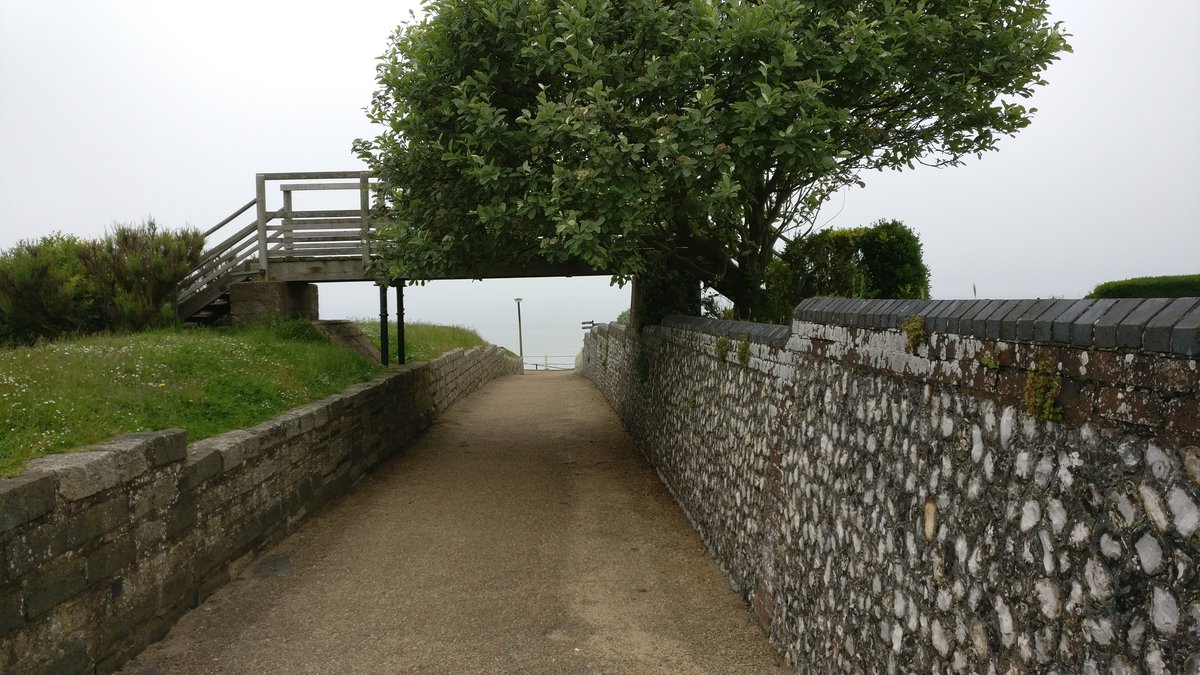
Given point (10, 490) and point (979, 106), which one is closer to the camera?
point (10, 490)

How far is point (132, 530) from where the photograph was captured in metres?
5.26

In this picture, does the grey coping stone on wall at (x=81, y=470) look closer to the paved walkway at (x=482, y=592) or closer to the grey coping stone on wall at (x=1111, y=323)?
the paved walkway at (x=482, y=592)

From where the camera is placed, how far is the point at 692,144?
809 centimetres

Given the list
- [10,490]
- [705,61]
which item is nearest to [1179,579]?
[10,490]

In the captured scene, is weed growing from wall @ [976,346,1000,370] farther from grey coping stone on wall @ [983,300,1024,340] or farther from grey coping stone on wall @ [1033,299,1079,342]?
grey coping stone on wall @ [1033,299,1079,342]

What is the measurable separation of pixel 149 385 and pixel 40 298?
601 cm

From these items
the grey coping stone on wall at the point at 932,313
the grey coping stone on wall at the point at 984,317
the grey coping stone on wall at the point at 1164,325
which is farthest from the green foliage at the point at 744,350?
the grey coping stone on wall at the point at 1164,325

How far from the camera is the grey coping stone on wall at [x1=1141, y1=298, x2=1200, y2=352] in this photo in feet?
6.48

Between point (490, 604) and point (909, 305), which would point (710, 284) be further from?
point (909, 305)

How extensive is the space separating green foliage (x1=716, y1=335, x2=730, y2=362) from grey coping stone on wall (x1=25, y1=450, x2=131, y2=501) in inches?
184

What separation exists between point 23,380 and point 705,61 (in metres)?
6.65

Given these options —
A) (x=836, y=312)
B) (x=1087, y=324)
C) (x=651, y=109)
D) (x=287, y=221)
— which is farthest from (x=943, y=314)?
(x=287, y=221)

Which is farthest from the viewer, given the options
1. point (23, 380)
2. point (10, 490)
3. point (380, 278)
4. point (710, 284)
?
point (380, 278)

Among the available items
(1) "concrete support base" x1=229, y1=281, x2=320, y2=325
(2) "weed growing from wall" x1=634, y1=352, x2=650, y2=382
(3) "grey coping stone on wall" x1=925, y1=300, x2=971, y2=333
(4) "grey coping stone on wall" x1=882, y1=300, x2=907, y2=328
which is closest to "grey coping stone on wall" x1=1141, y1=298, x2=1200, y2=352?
(3) "grey coping stone on wall" x1=925, y1=300, x2=971, y2=333
